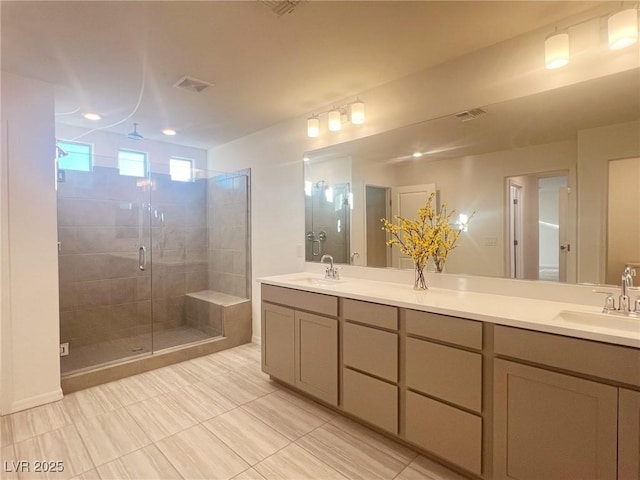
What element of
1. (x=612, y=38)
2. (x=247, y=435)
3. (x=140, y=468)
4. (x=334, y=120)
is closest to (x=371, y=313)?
(x=247, y=435)

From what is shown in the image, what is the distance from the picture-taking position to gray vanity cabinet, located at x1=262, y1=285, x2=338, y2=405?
235 cm

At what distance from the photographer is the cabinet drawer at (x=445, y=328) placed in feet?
5.45

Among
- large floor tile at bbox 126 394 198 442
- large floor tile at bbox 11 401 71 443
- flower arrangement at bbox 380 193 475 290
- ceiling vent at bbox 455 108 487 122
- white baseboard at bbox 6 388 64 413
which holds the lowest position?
large floor tile at bbox 126 394 198 442

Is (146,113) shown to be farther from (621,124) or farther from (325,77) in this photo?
(621,124)

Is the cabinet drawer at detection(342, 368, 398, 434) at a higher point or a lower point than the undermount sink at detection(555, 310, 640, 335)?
lower

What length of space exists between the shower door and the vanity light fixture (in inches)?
21.0

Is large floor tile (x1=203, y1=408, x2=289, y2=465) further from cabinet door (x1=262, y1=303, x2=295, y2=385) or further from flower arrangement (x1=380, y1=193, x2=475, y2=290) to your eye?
flower arrangement (x1=380, y1=193, x2=475, y2=290)

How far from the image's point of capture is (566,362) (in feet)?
4.63

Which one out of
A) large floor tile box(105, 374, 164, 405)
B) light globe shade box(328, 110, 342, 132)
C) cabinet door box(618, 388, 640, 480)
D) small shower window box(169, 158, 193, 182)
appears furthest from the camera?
small shower window box(169, 158, 193, 182)

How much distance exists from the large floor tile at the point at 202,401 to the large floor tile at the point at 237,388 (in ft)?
0.16

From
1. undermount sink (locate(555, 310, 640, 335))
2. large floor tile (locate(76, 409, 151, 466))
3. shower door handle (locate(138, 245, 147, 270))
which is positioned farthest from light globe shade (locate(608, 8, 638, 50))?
shower door handle (locate(138, 245, 147, 270))

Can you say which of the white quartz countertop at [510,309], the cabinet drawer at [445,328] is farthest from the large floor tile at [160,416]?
the cabinet drawer at [445,328]

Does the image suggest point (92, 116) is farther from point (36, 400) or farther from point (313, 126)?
point (36, 400)

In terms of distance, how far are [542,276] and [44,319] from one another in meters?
3.58
